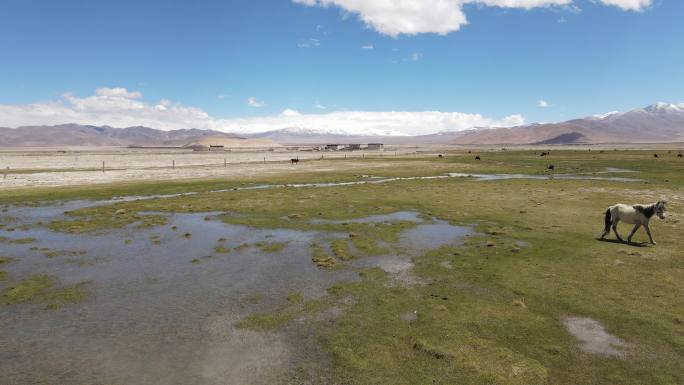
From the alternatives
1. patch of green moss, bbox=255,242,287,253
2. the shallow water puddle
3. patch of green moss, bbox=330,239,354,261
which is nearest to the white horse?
the shallow water puddle

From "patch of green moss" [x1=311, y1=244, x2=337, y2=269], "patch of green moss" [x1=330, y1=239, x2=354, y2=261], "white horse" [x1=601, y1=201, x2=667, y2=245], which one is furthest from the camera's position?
"white horse" [x1=601, y1=201, x2=667, y2=245]

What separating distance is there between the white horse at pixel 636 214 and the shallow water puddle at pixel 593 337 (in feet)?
36.4

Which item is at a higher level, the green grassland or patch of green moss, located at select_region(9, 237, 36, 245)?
patch of green moss, located at select_region(9, 237, 36, 245)

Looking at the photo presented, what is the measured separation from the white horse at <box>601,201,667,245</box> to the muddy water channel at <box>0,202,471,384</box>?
7586 mm

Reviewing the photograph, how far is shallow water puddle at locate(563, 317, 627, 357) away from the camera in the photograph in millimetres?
10344

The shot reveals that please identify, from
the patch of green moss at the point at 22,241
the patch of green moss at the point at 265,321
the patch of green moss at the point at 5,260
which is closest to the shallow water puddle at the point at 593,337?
Result: the patch of green moss at the point at 265,321

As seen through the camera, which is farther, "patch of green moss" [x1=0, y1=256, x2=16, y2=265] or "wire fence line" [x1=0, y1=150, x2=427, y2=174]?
"wire fence line" [x1=0, y1=150, x2=427, y2=174]

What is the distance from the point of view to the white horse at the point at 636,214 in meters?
20.1

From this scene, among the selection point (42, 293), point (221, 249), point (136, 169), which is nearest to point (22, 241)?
point (42, 293)

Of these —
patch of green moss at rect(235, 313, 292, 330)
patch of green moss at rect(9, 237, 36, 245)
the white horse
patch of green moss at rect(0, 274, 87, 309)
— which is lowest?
patch of green moss at rect(235, 313, 292, 330)

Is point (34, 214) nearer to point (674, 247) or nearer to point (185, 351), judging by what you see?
point (185, 351)

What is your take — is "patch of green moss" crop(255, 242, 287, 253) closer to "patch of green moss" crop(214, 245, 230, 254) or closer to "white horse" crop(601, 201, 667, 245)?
"patch of green moss" crop(214, 245, 230, 254)

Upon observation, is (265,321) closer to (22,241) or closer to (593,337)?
(593,337)

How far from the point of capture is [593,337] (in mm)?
11055
